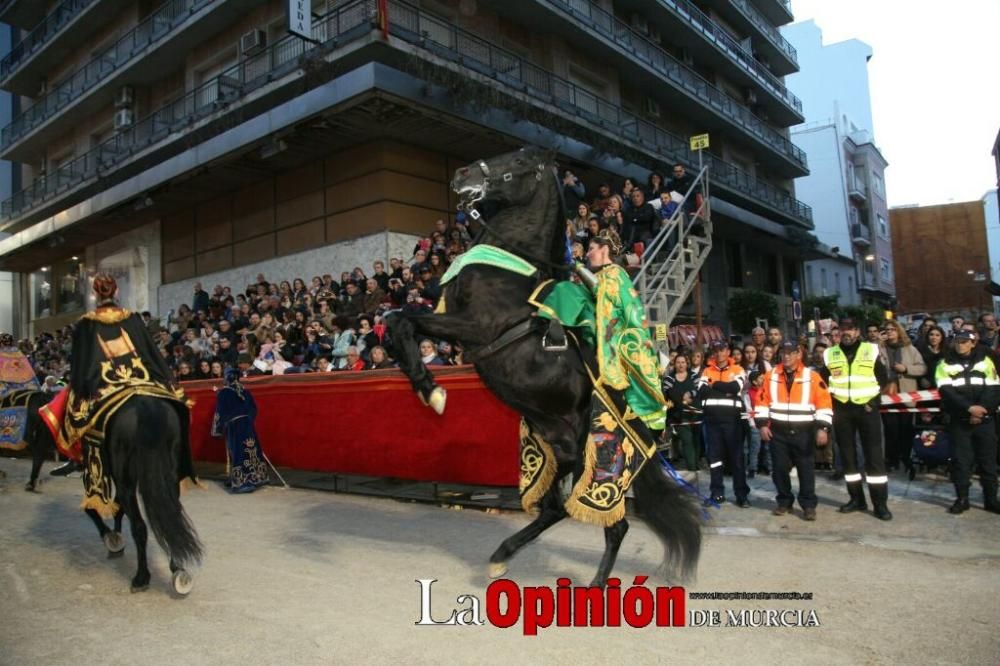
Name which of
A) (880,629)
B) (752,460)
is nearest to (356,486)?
(752,460)

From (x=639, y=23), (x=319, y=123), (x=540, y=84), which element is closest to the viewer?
(x=319, y=123)

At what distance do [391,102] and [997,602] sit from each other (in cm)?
1257

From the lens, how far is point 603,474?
Result: 4.35m

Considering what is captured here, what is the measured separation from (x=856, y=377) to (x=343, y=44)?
11890 mm

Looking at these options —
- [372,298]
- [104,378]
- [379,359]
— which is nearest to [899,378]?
[379,359]

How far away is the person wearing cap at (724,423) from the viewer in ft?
26.8

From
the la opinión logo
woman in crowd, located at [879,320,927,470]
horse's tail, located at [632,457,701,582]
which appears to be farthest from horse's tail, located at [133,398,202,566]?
woman in crowd, located at [879,320,927,470]

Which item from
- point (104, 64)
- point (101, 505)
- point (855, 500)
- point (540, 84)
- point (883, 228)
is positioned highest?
point (104, 64)

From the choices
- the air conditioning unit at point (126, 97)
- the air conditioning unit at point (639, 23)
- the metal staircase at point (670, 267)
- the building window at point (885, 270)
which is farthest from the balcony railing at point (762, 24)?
the air conditioning unit at point (126, 97)

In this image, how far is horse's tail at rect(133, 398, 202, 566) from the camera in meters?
4.78

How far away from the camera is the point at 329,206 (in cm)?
1673

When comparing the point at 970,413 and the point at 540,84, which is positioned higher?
the point at 540,84

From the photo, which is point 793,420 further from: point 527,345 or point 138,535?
point 138,535

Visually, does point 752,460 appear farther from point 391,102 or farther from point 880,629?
point 391,102
